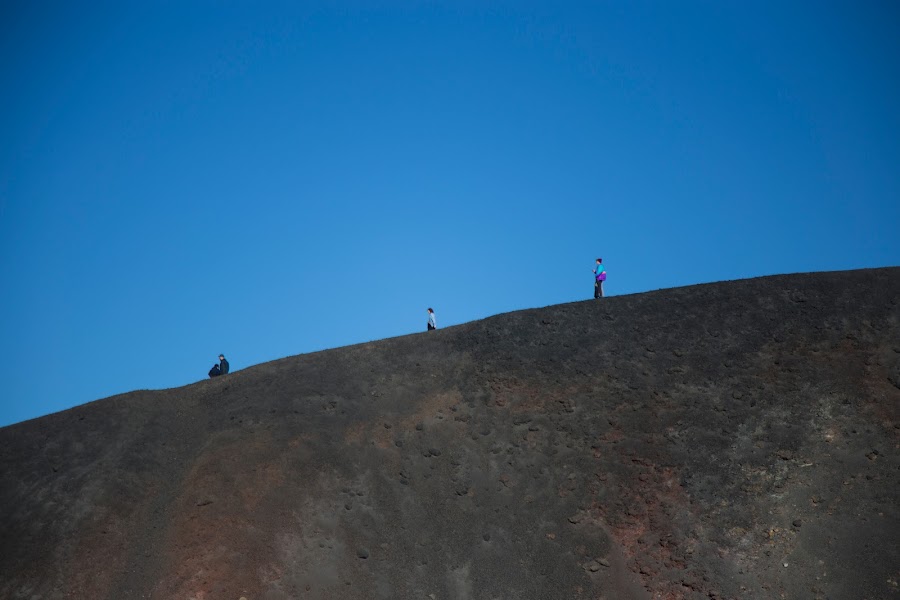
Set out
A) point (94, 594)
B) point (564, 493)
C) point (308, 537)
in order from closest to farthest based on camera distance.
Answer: point (94, 594) → point (308, 537) → point (564, 493)

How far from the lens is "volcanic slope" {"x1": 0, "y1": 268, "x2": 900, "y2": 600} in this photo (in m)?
24.4

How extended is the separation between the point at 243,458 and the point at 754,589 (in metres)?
15.8

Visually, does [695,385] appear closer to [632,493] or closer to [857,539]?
[632,493]

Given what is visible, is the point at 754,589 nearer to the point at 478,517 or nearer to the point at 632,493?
the point at 632,493

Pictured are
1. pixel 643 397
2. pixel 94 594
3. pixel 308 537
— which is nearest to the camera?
pixel 94 594

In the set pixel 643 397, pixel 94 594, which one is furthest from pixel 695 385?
pixel 94 594

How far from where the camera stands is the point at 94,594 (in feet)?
77.6

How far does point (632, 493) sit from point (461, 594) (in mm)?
6342

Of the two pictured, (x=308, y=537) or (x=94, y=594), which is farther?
(x=308, y=537)

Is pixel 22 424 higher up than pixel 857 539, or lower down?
higher up

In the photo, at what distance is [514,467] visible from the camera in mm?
28188

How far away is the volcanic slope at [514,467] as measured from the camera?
2441cm

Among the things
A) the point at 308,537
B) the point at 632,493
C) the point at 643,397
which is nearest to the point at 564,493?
the point at 632,493

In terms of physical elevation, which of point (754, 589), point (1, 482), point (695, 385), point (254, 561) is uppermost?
point (695, 385)
